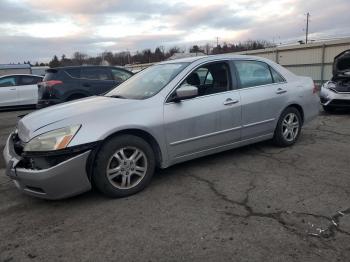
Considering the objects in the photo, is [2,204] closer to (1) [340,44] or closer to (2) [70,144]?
(2) [70,144]

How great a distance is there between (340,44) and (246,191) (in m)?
18.5

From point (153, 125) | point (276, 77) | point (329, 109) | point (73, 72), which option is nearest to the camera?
point (153, 125)

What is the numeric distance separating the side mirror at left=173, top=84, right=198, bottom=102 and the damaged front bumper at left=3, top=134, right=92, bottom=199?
4.43 ft

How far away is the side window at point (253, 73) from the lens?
18.6 ft

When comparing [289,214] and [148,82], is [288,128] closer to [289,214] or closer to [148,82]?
[148,82]

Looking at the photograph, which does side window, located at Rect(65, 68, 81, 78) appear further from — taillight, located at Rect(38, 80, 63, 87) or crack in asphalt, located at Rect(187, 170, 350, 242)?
crack in asphalt, located at Rect(187, 170, 350, 242)

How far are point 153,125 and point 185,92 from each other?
60cm

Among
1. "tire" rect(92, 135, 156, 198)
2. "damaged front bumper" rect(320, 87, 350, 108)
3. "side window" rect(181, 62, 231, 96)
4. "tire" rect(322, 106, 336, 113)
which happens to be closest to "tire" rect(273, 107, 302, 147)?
"side window" rect(181, 62, 231, 96)

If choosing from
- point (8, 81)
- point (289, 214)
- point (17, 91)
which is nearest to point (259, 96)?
point (289, 214)

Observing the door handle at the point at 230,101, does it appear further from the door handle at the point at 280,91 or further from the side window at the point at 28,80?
the side window at the point at 28,80

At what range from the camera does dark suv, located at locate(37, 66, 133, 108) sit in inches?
406

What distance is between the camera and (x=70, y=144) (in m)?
3.99

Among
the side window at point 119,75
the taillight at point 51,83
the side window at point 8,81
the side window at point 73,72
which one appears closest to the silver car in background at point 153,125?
the taillight at point 51,83

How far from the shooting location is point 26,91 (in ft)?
50.1
